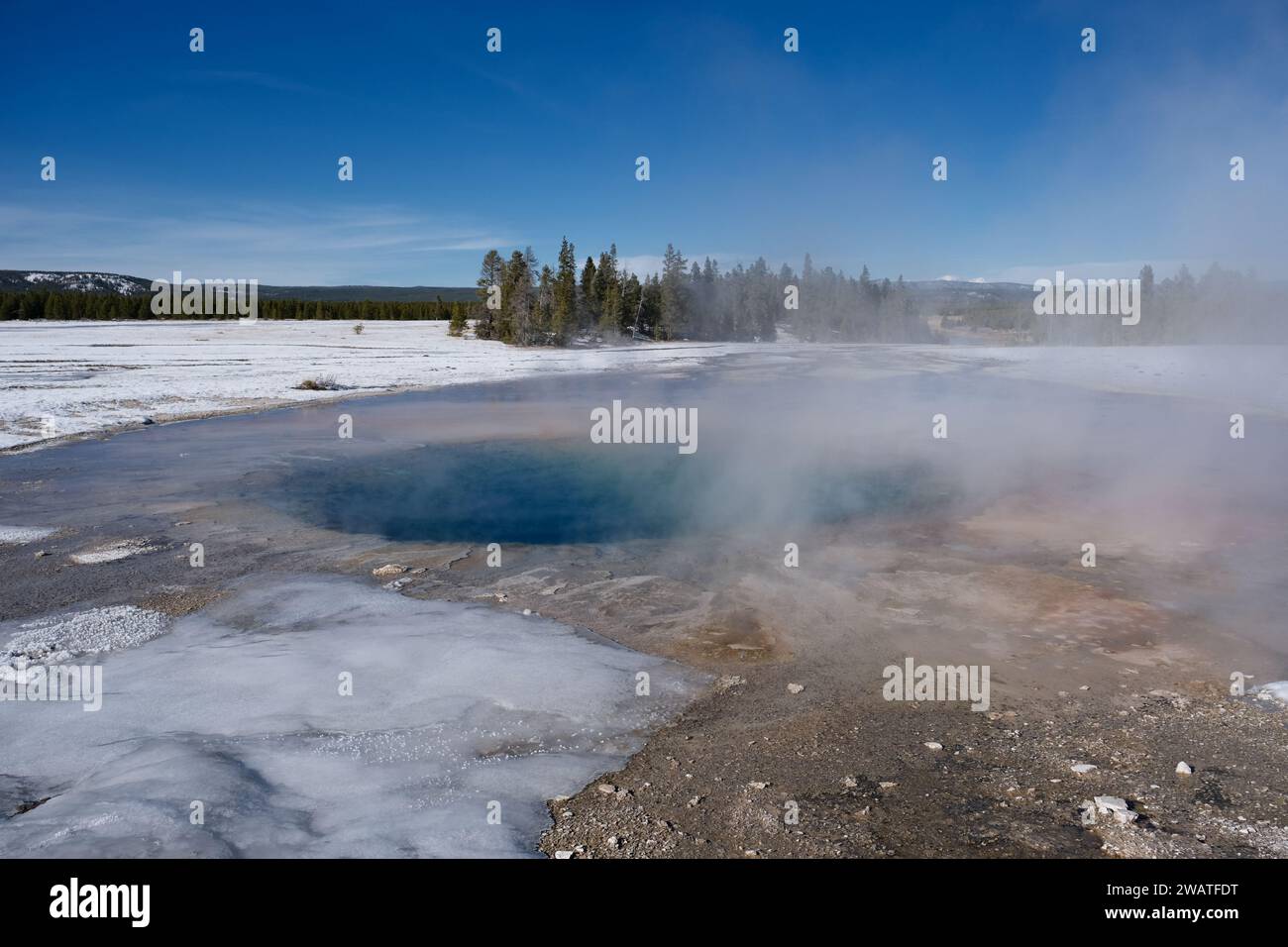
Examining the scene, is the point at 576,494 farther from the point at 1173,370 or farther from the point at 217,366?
the point at 1173,370

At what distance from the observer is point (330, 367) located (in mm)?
31266

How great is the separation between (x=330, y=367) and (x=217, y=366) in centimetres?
426

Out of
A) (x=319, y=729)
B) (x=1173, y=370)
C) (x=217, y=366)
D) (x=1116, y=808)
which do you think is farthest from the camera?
(x=1173, y=370)

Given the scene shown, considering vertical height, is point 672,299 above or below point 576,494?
above

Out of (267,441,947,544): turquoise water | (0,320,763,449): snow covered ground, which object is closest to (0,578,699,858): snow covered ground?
(267,441,947,544): turquoise water

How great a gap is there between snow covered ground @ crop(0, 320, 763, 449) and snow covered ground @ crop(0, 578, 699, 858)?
Result: 11.6 meters

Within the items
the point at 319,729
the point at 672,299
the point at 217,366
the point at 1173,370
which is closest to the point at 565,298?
the point at 672,299

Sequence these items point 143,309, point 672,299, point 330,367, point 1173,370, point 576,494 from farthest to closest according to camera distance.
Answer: point 143,309 < point 672,299 < point 1173,370 < point 330,367 < point 576,494

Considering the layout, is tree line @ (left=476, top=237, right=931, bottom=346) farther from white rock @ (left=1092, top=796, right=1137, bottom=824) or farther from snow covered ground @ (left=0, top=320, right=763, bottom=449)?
white rock @ (left=1092, top=796, right=1137, bottom=824)

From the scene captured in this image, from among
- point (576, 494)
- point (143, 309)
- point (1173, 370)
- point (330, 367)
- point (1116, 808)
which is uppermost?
point (143, 309)

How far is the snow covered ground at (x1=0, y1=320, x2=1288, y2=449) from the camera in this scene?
64.3 feet

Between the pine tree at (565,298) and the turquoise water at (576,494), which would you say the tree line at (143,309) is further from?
the turquoise water at (576,494)

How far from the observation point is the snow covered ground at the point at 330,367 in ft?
64.3

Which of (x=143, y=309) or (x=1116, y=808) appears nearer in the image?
(x=1116, y=808)
